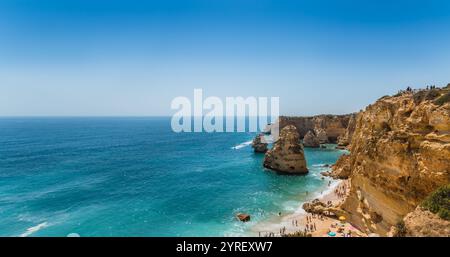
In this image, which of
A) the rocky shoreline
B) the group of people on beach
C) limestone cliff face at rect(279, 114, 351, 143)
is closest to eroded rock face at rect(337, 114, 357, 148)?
limestone cliff face at rect(279, 114, 351, 143)

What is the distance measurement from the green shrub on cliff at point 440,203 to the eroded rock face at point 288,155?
42988mm

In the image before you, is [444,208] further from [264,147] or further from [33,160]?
[33,160]

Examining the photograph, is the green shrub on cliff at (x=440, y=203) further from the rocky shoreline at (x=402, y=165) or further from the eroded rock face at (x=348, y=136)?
the eroded rock face at (x=348, y=136)

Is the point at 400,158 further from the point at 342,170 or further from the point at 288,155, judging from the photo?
the point at 288,155

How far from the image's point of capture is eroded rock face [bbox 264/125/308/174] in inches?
2244

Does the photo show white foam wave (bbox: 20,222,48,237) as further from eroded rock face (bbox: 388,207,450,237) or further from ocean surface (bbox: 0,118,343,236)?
eroded rock face (bbox: 388,207,450,237)

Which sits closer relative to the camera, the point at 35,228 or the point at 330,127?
the point at 35,228

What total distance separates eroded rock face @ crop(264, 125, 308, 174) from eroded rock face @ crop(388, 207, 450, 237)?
144ft

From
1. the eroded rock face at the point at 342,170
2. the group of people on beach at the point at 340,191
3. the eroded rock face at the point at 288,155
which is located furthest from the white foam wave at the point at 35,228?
the eroded rock face at the point at 342,170

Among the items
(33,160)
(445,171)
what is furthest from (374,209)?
(33,160)

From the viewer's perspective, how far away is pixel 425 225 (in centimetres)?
1225

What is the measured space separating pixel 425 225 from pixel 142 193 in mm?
41386

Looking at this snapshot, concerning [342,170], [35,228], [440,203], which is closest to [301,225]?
[440,203]
